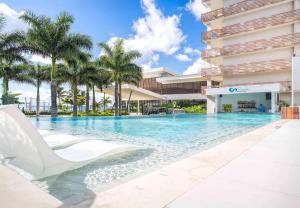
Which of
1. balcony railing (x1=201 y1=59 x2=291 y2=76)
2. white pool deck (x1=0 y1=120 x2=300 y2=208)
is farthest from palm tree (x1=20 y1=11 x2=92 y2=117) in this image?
balcony railing (x1=201 y1=59 x2=291 y2=76)

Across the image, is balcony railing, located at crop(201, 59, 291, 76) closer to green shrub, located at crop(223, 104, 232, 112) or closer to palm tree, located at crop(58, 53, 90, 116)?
green shrub, located at crop(223, 104, 232, 112)

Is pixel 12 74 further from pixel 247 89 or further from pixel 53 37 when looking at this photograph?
→ pixel 247 89

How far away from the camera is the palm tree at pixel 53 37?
725 inches

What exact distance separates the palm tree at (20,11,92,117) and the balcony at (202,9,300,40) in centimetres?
1985

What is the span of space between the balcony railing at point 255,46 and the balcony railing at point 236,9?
436cm

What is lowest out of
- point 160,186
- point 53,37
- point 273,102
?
point 160,186

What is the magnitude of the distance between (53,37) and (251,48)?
22545mm

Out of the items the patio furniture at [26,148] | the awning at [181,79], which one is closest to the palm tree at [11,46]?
the patio furniture at [26,148]

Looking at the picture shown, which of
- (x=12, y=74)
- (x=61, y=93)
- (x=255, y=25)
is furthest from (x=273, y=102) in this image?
(x=61, y=93)

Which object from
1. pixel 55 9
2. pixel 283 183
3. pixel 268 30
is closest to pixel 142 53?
pixel 55 9

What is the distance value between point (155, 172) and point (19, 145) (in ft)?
6.12

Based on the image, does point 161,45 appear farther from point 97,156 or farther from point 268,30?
point 97,156

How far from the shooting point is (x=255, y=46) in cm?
2916

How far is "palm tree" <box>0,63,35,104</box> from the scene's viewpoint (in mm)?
22748
